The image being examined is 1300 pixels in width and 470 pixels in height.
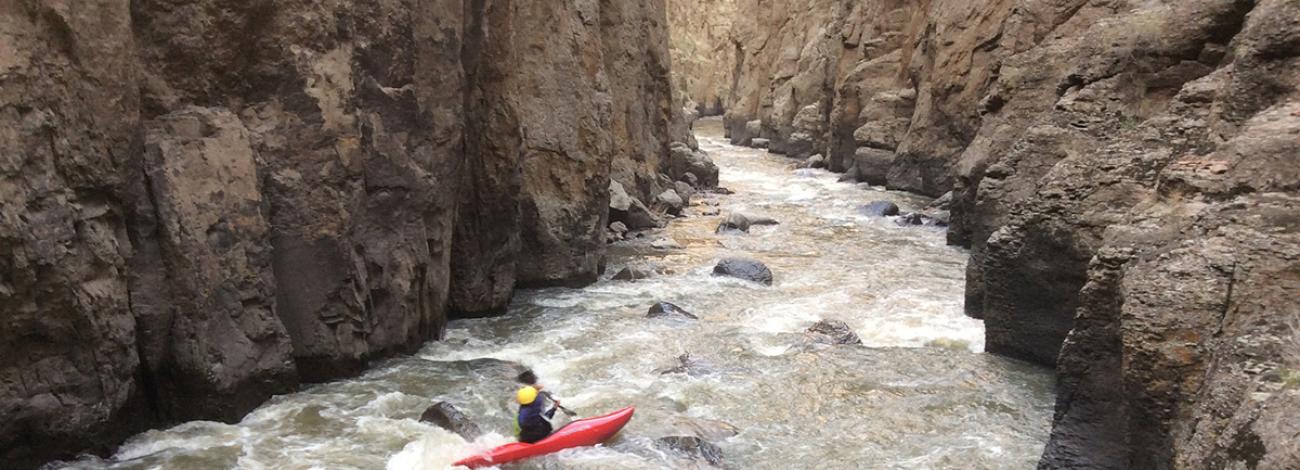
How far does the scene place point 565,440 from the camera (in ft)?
29.0

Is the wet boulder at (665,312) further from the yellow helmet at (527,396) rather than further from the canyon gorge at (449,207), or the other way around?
the yellow helmet at (527,396)

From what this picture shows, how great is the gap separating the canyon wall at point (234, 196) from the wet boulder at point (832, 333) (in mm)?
4708

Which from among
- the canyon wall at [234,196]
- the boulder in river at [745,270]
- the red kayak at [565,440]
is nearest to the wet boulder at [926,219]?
the boulder in river at [745,270]

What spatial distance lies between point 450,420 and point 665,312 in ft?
17.3

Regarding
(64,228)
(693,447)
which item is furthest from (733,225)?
(64,228)

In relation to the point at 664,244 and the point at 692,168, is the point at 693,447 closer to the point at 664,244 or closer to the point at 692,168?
the point at 664,244

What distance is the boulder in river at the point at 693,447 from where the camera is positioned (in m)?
8.62

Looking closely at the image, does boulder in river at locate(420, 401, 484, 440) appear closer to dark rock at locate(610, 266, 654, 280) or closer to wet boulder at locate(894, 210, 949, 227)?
dark rock at locate(610, 266, 654, 280)

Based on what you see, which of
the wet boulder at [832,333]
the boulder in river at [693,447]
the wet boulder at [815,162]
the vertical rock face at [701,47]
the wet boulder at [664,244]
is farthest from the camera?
the vertical rock face at [701,47]

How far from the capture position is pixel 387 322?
1156 centimetres

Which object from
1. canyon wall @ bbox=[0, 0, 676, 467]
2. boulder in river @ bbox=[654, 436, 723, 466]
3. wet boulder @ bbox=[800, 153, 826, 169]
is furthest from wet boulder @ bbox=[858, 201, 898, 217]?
boulder in river @ bbox=[654, 436, 723, 466]

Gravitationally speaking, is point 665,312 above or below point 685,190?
below

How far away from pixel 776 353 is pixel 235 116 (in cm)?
698

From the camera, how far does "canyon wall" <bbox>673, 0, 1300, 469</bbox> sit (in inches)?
224
